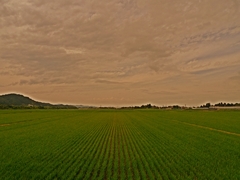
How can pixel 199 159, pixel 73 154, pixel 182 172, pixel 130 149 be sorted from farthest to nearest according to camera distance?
pixel 130 149 → pixel 73 154 → pixel 199 159 → pixel 182 172

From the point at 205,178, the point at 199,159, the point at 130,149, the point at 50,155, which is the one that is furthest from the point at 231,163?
the point at 50,155

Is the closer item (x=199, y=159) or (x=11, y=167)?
(x=11, y=167)

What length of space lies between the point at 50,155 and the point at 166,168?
8.22 m

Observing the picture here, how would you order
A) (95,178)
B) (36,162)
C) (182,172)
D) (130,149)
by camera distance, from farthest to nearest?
(130,149) < (36,162) < (182,172) < (95,178)

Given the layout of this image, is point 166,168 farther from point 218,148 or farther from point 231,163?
point 218,148

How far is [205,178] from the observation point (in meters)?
9.91

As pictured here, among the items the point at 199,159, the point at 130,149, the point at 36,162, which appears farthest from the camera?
the point at 130,149

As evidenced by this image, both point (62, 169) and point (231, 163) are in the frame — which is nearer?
point (62, 169)

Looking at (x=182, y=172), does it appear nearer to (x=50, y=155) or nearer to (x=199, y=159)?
(x=199, y=159)

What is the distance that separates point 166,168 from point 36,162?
792 centimetres

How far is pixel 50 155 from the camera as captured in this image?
1426cm

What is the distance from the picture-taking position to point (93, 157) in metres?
13.7

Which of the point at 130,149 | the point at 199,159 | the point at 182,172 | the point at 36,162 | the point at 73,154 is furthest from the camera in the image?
the point at 130,149

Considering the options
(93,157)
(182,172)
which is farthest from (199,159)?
(93,157)
